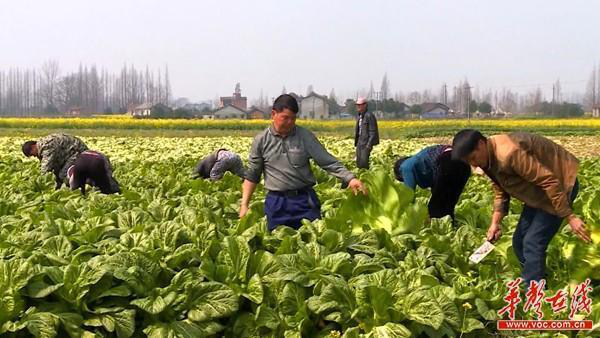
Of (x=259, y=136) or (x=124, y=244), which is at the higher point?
(x=259, y=136)

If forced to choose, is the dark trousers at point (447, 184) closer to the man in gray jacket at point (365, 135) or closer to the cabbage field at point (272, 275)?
the cabbage field at point (272, 275)

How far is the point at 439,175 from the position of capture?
20.4ft

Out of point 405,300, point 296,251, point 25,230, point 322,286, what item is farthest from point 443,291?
point 25,230

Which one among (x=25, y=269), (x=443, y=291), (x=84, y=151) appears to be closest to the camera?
(x=25, y=269)

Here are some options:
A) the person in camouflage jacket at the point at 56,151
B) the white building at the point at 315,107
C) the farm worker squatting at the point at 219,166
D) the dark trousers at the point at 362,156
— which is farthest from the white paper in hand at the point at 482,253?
the white building at the point at 315,107

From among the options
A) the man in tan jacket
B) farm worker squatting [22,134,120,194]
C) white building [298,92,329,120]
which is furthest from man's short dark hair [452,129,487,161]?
white building [298,92,329,120]

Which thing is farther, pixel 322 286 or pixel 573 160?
pixel 573 160

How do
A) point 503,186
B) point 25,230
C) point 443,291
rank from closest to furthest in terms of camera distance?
1. point 443,291
2. point 503,186
3. point 25,230

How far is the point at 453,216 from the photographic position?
644cm

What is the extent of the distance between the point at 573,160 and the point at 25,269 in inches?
130

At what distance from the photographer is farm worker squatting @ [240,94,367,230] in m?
5.63

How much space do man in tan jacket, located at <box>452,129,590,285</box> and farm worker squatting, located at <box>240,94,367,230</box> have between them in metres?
1.32

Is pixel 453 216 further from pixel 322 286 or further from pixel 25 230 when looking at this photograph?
pixel 25 230

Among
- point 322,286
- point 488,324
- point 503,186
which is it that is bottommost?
point 488,324
